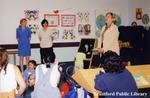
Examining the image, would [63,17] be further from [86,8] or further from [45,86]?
[45,86]

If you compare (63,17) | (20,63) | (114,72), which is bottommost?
(20,63)

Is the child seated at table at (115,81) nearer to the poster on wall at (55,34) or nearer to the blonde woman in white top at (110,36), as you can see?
the blonde woman in white top at (110,36)

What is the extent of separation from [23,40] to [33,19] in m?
1.12

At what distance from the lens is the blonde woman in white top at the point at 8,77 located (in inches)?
141

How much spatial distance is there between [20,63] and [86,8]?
2895mm

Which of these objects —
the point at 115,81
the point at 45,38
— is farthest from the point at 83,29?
the point at 115,81

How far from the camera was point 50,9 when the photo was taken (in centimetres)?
988

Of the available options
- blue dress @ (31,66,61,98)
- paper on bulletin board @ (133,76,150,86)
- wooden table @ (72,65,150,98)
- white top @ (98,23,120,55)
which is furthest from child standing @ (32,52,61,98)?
white top @ (98,23,120,55)

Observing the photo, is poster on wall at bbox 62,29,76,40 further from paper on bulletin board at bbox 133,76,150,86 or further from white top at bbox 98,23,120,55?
paper on bulletin board at bbox 133,76,150,86

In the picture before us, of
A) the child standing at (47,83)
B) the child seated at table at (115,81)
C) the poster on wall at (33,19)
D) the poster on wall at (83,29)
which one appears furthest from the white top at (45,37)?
the child seated at table at (115,81)

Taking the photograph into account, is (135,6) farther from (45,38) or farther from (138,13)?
(45,38)

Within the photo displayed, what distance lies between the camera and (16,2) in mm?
9336

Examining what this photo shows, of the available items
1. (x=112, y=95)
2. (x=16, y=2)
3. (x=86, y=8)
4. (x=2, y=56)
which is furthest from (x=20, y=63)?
A: (x=112, y=95)

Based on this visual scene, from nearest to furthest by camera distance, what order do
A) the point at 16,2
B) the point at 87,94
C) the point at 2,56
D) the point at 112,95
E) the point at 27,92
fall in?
the point at 112,95 < the point at 2,56 < the point at 87,94 < the point at 27,92 < the point at 16,2
